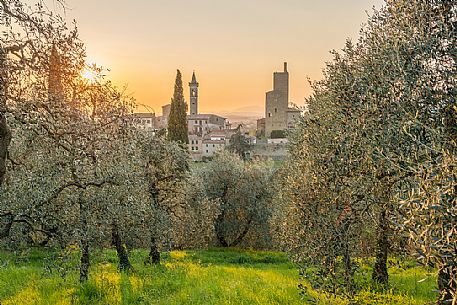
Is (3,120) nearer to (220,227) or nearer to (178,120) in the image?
(220,227)

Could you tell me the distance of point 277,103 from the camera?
414 feet

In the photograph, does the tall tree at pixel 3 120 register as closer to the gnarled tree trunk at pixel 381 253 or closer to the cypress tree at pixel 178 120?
the gnarled tree trunk at pixel 381 253

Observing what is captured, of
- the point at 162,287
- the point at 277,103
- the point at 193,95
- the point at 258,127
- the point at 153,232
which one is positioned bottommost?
the point at 162,287

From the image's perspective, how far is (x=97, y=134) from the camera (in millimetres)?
9336

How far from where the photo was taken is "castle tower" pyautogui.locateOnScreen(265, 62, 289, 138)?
124 meters

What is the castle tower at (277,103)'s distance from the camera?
12419 centimetres

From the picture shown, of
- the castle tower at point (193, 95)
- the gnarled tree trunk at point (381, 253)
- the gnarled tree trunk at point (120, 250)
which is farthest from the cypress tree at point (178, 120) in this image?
the castle tower at point (193, 95)

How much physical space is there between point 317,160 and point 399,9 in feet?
12.8

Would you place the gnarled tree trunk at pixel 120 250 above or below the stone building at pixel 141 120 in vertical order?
below

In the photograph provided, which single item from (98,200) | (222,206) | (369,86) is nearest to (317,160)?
(369,86)

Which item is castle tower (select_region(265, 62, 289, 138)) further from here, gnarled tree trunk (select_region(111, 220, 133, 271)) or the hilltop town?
gnarled tree trunk (select_region(111, 220, 133, 271))

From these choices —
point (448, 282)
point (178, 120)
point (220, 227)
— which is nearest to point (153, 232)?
point (448, 282)

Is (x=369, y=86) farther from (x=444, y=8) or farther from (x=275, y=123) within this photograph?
(x=275, y=123)

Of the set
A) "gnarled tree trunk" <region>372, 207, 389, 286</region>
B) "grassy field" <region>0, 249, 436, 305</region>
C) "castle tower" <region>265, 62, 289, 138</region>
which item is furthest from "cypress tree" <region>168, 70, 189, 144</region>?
"castle tower" <region>265, 62, 289, 138</region>
